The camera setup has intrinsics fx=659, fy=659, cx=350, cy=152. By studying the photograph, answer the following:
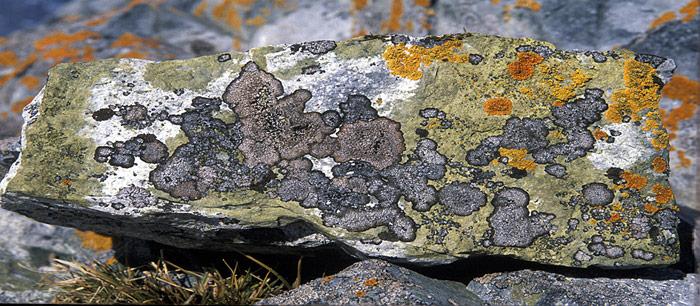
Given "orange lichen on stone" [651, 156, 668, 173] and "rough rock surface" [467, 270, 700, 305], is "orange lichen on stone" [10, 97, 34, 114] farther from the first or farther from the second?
"orange lichen on stone" [651, 156, 668, 173]

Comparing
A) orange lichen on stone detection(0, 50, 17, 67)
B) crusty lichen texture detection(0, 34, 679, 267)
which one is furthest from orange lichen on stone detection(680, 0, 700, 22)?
orange lichen on stone detection(0, 50, 17, 67)

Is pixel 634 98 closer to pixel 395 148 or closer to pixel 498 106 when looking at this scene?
pixel 498 106

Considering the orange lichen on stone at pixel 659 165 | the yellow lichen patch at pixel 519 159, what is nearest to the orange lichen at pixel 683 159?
the orange lichen on stone at pixel 659 165

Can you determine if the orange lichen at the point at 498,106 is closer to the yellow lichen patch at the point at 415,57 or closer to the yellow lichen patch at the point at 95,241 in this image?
the yellow lichen patch at the point at 415,57

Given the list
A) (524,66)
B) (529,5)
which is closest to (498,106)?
(524,66)

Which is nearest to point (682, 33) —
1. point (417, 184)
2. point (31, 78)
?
point (417, 184)

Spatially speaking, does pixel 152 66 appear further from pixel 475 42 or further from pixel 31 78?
pixel 31 78
